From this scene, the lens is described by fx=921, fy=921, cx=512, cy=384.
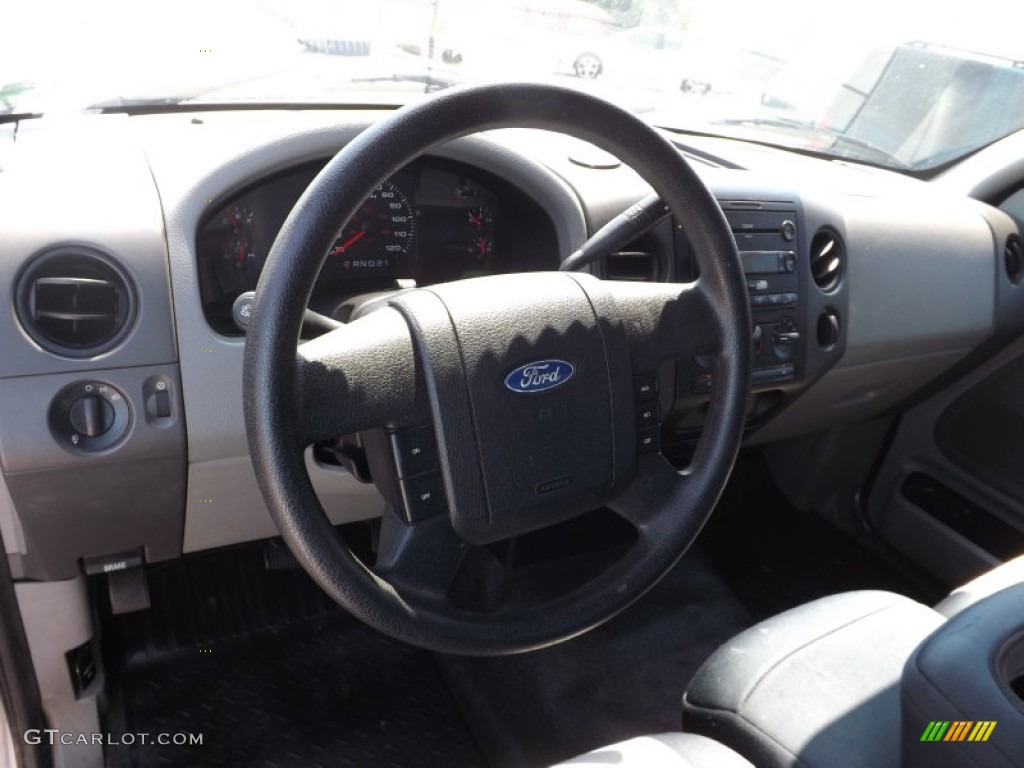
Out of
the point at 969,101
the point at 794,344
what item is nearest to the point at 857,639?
the point at 794,344

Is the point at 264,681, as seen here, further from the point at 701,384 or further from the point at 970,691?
the point at 970,691

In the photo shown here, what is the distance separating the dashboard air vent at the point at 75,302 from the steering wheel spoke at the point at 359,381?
0.41 metres

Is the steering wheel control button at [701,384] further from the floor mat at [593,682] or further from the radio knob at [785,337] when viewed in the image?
the floor mat at [593,682]

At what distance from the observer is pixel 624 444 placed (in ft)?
3.78

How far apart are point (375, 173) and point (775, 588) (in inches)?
71.7

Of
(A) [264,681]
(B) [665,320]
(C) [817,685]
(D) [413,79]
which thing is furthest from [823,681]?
(D) [413,79]

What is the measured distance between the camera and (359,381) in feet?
3.20

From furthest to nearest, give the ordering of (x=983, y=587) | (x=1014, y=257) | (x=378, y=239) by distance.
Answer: (x=1014, y=257), (x=378, y=239), (x=983, y=587)

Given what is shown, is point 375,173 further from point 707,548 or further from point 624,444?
point 707,548

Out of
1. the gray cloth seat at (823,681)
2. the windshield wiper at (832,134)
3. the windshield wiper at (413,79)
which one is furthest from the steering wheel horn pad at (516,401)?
the windshield wiper at (832,134)

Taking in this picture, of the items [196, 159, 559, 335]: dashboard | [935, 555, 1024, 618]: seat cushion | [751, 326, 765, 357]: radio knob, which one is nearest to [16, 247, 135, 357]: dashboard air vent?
[196, 159, 559, 335]: dashboard

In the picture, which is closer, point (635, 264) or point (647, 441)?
point (647, 441)

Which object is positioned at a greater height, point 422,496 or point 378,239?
point 378,239

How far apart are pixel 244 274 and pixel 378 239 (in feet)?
0.77
